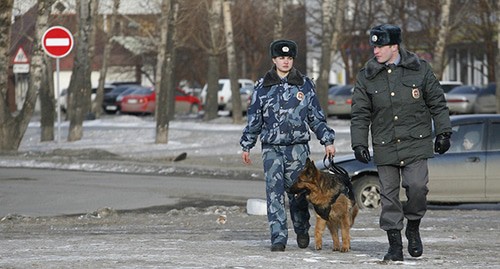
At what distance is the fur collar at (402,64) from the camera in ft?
34.5

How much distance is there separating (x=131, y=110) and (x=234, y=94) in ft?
64.3

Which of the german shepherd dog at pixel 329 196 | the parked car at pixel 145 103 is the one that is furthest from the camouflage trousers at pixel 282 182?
the parked car at pixel 145 103

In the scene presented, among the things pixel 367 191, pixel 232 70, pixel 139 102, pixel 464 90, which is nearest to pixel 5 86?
pixel 367 191

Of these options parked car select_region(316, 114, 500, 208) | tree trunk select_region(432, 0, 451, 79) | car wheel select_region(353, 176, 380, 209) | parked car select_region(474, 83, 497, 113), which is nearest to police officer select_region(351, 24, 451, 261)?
parked car select_region(316, 114, 500, 208)

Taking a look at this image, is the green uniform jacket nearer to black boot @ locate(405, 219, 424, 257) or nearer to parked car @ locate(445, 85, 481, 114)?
black boot @ locate(405, 219, 424, 257)

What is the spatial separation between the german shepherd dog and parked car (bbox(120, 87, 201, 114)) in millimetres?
53489

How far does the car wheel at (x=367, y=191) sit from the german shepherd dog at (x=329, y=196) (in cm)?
620

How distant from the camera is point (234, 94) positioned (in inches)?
1876

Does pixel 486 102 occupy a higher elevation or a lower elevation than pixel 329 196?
lower

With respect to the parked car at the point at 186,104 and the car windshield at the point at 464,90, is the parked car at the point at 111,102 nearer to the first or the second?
the parked car at the point at 186,104

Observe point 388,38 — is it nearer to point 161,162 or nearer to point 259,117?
point 259,117

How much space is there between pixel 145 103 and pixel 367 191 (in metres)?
48.7

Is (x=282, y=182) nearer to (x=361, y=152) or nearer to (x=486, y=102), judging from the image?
(x=361, y=152)

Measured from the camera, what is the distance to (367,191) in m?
17.6
